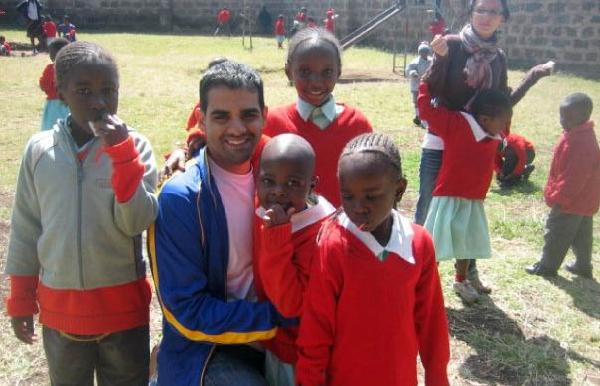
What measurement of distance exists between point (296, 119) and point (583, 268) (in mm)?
2827

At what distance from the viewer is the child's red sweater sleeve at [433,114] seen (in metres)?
3.58

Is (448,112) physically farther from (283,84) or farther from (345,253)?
(283,84)

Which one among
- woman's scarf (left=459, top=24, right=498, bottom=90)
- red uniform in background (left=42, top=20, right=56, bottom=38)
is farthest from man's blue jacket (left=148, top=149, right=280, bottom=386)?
red uniform in background (left=42, top=20, right=56, bottom=38)

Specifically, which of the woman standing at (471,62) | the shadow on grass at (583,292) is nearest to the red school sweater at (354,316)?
the woman standing at (471,62)

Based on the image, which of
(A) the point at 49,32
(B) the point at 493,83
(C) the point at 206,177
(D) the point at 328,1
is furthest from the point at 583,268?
(D) the point at 328,1

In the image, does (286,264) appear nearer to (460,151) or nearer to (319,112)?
(319,112)

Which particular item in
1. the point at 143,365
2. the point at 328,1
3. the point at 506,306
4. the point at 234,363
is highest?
the point at 328,1

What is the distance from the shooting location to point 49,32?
18219 millimetres

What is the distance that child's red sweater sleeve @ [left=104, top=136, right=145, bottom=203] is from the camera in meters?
1.80

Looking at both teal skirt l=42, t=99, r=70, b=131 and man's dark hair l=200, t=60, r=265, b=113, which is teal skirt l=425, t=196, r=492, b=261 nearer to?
man's dark hair l=200, t=60, r=265, b=113

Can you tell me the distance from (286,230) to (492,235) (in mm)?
3732

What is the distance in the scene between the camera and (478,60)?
11.6ft

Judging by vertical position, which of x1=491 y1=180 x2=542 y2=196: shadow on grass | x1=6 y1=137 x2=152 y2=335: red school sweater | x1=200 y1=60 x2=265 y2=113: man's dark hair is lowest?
x1=491 y1=180 x2=542 y2=196: shadow on grass

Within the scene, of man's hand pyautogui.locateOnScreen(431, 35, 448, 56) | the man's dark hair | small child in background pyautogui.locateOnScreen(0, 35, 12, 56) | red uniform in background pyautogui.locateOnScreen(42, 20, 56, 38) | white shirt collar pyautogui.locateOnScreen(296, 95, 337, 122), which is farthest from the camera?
red uniform in background pyautogui.locateOnScreen(42, 20, 56, 38)
